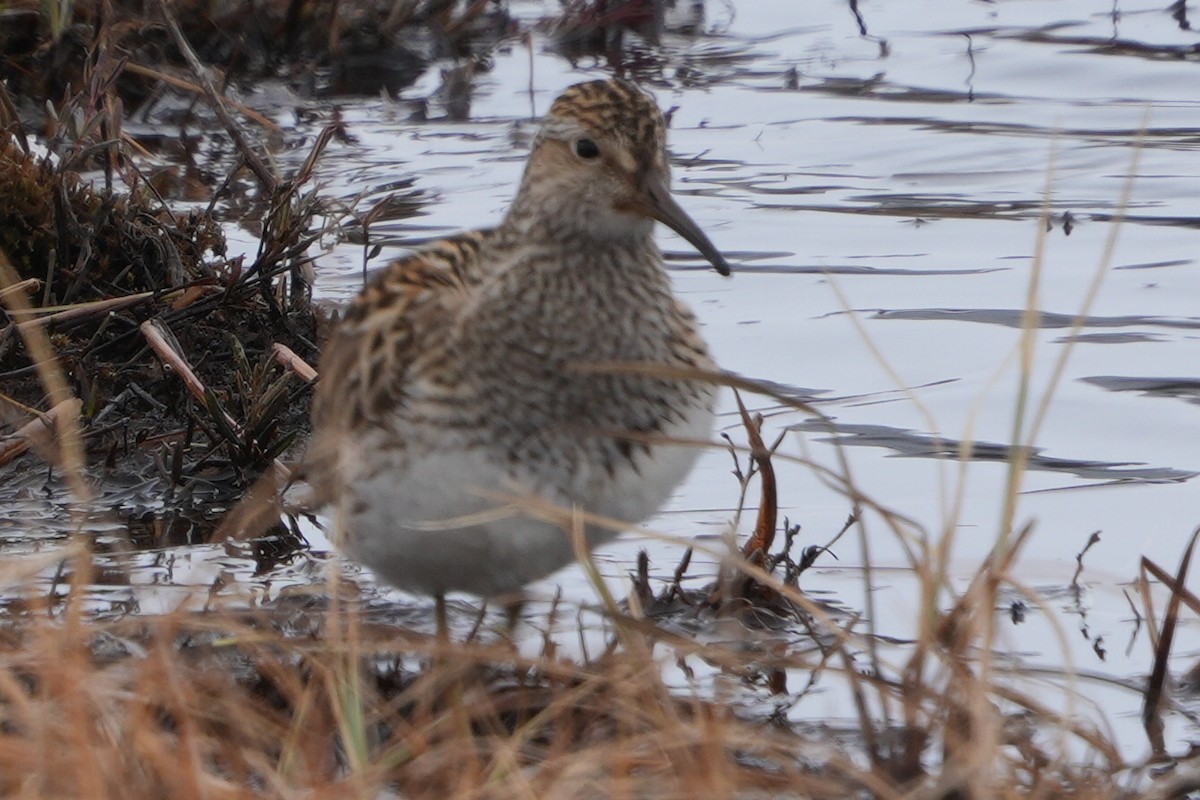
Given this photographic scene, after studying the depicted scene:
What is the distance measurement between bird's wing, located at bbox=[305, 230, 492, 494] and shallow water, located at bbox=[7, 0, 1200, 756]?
2.72 ft

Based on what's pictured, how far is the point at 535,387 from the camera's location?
14.5ft

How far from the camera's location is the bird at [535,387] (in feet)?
14.1

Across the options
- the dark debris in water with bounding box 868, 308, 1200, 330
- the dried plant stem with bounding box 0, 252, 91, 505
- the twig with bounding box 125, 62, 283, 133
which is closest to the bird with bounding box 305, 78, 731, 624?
the dried plant stem with bounding box 0, 252, 91, 505

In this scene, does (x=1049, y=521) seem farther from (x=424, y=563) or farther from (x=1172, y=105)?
(x=1172, y=105)

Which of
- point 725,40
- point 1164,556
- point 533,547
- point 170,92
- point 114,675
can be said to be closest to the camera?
point 114,675

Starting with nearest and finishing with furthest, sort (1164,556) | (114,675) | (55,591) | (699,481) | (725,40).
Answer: (114,675)
(55,591)
(1164,556)
(699,481)
(725,40)

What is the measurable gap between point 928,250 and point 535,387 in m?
3.88

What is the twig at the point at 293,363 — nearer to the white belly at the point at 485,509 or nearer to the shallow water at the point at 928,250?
the shallow water at the point at 928,250

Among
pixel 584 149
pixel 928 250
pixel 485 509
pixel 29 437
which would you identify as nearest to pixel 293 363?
pixel 29 437

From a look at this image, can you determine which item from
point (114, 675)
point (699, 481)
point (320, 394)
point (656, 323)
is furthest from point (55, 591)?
point (699, 481)

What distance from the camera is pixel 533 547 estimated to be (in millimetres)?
4316

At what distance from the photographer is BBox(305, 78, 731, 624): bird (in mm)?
4312

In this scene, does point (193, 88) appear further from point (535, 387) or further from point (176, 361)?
point (535, 387)

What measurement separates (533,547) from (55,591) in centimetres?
137
